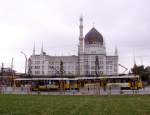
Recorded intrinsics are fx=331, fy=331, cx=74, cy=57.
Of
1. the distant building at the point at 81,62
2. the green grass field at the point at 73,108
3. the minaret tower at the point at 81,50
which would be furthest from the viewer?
the distant building at the point at 81,62

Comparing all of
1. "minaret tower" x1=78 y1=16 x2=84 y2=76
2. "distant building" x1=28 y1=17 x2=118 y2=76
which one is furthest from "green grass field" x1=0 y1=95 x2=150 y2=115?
"distant building" x1=28 y1=17 x2=118 y2=76

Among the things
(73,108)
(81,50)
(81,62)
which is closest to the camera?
(73,108)

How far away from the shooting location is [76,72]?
5551 inches

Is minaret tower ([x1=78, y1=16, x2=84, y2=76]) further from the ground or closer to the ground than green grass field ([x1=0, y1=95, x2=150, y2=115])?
further from the ground

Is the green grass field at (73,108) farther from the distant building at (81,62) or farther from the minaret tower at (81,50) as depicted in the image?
the distant building at (81,62)

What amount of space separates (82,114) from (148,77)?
3515 inches

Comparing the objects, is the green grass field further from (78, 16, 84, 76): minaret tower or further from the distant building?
the distant building

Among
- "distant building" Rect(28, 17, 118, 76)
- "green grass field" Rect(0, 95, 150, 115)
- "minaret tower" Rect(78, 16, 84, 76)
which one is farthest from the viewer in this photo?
"distant building" Rect(28, 17, 118, 76)

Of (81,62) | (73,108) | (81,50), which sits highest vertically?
(81,50)

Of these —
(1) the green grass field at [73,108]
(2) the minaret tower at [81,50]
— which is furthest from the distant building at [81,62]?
(1) the green grass field at [73,108]

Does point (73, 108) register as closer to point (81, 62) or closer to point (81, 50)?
point (81, 50)

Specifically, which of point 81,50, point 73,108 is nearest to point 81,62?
point 81,50

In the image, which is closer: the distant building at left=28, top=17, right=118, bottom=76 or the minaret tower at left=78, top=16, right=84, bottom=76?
the minaret tower at left=78, top=16, right=84, bottom=76

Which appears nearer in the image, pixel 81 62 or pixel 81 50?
pixel 81 50
